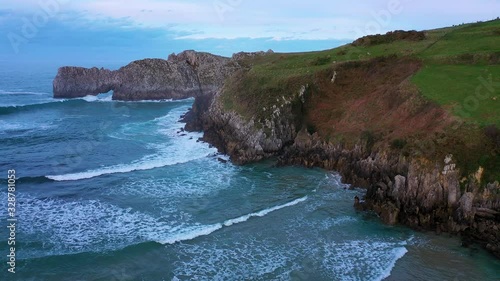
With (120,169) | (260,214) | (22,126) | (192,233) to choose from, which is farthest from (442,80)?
(22,126)

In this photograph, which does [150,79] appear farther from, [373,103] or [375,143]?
[375,143]

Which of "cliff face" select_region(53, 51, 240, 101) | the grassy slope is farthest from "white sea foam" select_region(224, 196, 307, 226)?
"cliff face" select_region(53, 51, 240, 101)

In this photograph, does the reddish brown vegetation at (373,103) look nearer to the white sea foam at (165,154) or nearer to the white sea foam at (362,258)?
the white sea foam at (362,258)

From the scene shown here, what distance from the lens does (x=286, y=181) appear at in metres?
32.5

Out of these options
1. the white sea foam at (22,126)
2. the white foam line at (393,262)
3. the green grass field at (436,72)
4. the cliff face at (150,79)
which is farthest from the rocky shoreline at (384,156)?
the cliff face at (150,79)

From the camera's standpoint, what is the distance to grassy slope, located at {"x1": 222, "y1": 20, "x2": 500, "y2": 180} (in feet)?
87.5

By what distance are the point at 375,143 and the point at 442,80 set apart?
27.5 feet

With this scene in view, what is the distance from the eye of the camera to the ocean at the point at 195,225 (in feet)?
66.8

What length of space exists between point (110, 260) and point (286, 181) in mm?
15126

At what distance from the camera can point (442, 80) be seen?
34.8 meters

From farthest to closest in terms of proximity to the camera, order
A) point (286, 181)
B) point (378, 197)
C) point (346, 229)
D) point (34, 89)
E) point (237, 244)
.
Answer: point (34, 89) < point (286, 181) < point (378, 197) < point (346, 229) < point (237, 244)

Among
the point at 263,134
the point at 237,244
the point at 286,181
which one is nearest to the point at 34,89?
the point at 263,134

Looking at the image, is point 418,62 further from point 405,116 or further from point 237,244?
point 237,244

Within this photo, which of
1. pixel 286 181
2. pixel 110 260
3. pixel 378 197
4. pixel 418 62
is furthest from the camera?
pixel 418 62
